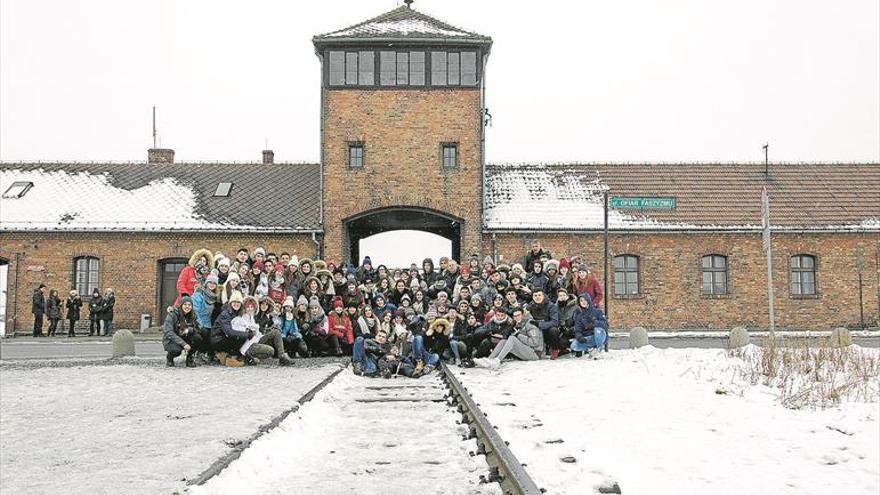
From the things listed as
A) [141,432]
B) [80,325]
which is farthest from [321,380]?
[80,325]

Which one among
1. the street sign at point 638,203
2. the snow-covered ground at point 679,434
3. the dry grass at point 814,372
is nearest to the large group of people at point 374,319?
the street sign at point 638,203

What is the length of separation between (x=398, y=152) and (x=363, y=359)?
14507mm

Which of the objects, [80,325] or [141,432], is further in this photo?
[80,325]

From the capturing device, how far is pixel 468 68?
85.8 feet

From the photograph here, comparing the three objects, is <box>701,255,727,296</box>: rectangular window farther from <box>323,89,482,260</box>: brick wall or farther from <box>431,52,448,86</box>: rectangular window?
<box>431,52,448,86</box>: rectangular window

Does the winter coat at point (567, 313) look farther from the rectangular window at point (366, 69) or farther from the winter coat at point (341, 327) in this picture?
the rectangular window at point (366, 69)

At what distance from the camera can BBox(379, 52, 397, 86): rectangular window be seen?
26109 millimetres

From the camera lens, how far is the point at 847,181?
97.8 ft

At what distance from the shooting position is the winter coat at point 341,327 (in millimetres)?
15000

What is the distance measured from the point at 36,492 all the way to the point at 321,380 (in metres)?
5.85

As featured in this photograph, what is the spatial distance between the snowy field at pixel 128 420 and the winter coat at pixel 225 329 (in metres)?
0.49

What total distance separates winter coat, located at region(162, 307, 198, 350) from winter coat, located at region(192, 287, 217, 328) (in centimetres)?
11

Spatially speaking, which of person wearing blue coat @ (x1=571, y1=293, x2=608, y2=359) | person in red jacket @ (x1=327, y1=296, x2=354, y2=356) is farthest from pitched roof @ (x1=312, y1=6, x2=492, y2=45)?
person wearing blue coat @ (x1=571, y1=293, x2=608, y2=359)

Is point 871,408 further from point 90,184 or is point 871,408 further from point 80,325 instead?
point 90,184
